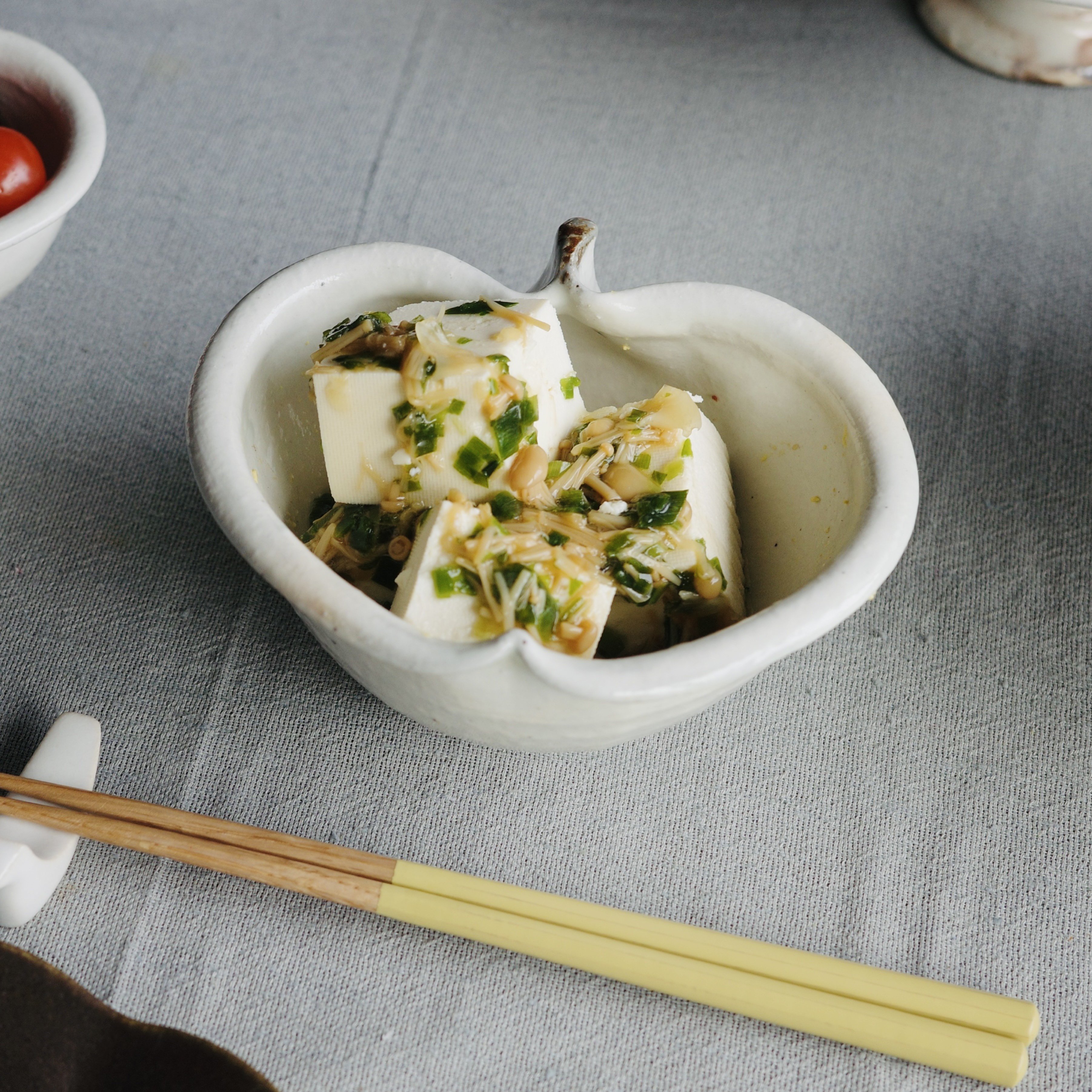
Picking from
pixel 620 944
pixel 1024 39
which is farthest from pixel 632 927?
pixel 1024 39

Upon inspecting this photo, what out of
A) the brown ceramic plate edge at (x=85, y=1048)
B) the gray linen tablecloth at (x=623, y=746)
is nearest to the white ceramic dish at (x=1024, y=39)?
the gray linen tablecloth at (x=623, y=746)

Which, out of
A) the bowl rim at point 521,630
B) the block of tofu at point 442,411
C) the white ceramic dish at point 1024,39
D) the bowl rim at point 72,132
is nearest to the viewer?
the bowl rim at point 521,630

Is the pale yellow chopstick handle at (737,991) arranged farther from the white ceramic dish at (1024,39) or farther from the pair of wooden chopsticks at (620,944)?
the white ceramic dish at (1024,39)

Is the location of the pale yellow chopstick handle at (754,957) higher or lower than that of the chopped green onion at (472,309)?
lower

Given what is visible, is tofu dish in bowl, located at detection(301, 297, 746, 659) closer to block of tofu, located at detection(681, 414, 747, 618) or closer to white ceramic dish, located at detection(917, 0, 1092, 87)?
block of tofu, located at detection(681, 414, 747, 618)

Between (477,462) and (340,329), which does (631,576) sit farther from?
(340,329)

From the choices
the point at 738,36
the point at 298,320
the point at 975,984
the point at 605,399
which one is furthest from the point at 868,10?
the point at 975,984

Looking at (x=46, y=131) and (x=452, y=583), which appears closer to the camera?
(x=452, y=583)
